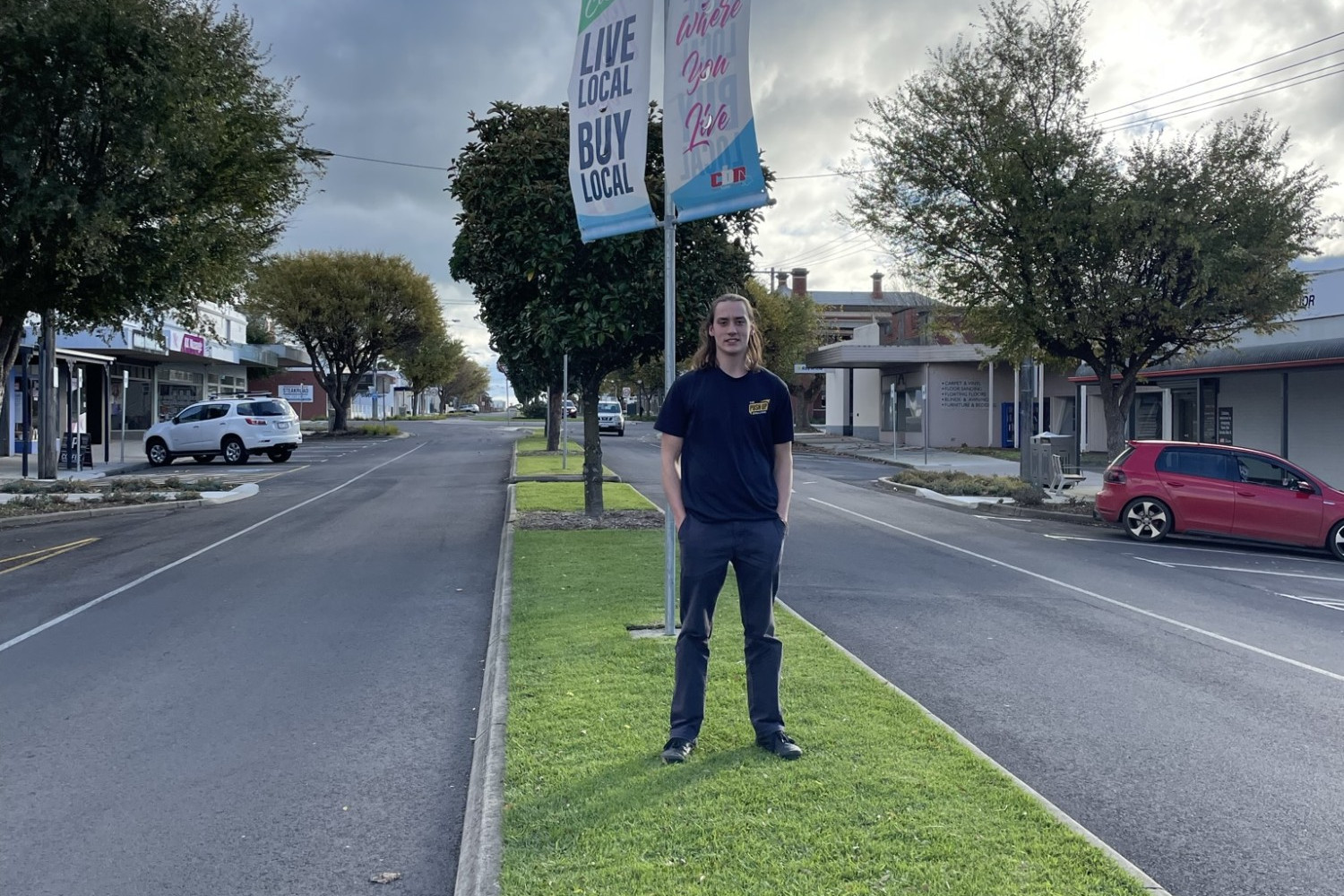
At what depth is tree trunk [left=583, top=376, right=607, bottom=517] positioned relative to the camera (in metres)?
15.1

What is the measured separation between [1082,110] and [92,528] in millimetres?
17466

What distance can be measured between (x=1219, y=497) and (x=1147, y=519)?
1048 mm

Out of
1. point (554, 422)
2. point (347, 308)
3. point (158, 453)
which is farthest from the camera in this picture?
point (347, 308)

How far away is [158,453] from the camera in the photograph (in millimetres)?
29734

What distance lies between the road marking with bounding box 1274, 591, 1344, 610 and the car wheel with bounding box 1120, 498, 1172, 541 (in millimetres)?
4364

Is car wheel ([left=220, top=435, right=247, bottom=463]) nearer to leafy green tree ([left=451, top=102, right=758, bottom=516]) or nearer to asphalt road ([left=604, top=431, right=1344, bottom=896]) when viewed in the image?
leafy green tree ([left=451, top=102, right=758, bottom=516])

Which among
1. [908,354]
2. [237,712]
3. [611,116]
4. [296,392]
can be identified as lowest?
[237,712]

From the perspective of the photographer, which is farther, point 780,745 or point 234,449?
point 234,449

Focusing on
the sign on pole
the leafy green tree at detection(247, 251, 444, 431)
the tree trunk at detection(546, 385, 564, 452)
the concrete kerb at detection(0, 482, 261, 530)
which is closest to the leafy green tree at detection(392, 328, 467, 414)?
the leafy green tree at detection(247, 251, 444, 431)

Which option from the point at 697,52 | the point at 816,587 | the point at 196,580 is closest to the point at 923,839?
the point at 697,52

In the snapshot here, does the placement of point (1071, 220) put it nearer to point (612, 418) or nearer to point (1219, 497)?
point (1219, 497)

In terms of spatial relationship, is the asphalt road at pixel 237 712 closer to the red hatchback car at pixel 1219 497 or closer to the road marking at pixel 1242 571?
the road marking at pixel 1242 571

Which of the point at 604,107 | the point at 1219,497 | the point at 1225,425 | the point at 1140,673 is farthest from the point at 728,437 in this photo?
the point at 1225,425

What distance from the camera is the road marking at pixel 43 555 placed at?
11.9 metres
